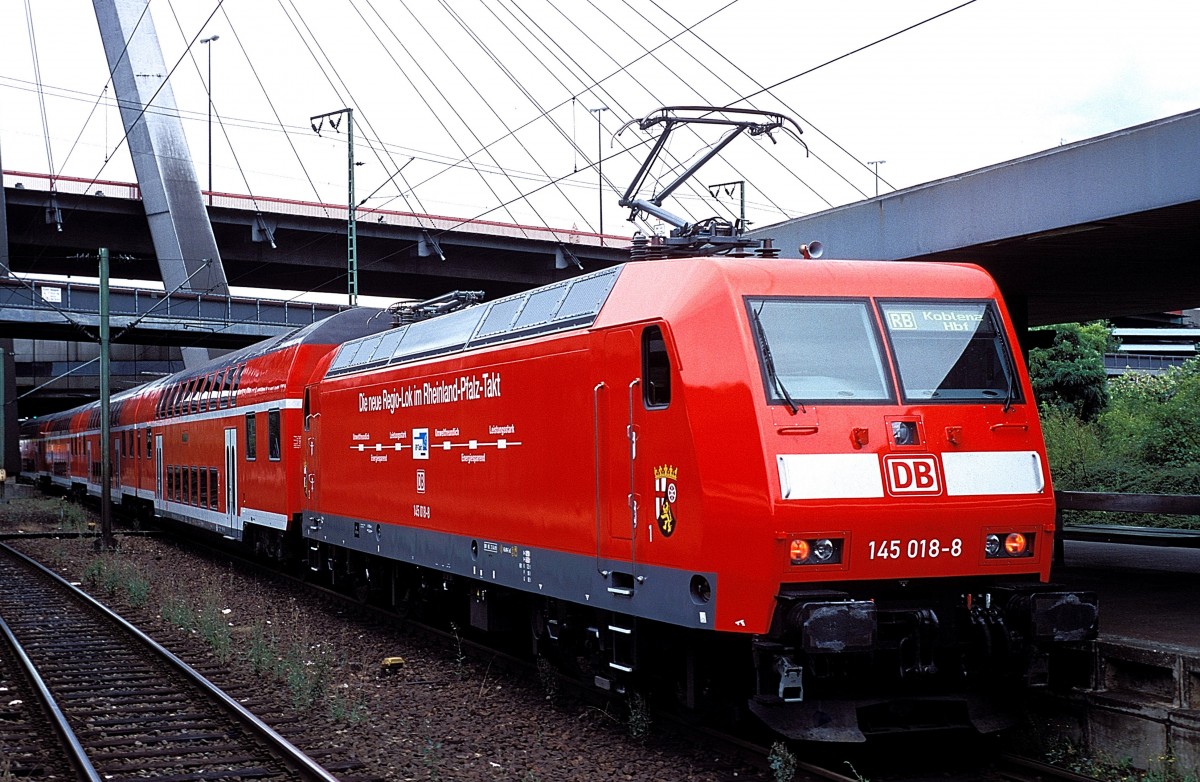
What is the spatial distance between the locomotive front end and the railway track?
3255 mm

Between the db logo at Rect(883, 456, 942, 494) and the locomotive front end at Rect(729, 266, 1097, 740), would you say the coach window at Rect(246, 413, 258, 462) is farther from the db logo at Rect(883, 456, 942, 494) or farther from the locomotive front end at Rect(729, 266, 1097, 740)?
the db logo at Rect(883, 456, 942, 494)

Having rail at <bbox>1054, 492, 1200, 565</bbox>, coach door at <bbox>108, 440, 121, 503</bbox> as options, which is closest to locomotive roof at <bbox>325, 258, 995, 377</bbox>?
rail at <bbox>1054, 492, 1200, 565</bbox>

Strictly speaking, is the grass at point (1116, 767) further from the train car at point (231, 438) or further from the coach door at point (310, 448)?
the train car at point (231, 438)

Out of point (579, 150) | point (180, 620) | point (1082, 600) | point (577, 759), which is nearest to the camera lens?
point (1082, 600)

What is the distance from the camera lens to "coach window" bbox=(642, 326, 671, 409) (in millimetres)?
8359

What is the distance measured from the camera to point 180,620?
595 inches

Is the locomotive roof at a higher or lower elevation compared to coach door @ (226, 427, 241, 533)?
higher

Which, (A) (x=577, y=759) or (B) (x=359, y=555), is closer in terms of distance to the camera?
(A) (x=577, y=759)

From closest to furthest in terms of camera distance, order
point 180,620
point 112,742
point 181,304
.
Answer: point 112,742
point 180,620
point 181,304

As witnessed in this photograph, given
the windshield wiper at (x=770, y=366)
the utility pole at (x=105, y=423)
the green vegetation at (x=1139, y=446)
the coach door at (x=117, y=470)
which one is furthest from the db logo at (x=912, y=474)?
the coach door at (x=117, y=470)

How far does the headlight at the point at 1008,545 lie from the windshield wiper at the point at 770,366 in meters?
1.51

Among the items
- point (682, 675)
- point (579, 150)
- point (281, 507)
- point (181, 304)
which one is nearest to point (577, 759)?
point (682, 675)

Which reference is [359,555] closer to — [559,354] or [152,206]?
[559,354]

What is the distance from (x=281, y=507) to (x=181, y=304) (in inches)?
1081
